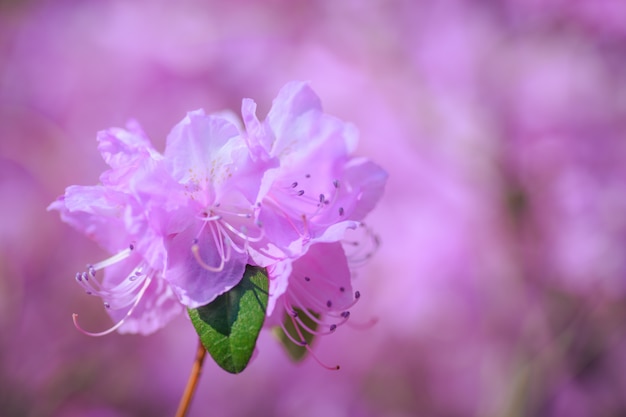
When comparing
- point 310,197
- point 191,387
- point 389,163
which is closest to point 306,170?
point 310,197

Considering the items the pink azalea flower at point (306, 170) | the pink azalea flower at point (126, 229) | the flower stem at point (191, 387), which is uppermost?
the pink azalea flower at point (306, 170)

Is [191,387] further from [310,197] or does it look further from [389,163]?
[389,163]

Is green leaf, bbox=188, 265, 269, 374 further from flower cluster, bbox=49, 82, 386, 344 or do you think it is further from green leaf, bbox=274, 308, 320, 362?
green leaf, bbox=274, 308, 320, 362

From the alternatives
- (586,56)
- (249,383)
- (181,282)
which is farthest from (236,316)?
(586,56)

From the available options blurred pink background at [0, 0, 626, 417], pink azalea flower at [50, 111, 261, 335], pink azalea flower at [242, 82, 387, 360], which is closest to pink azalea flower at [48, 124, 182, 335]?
pink azalea flower at [50, 111, 261, 335]

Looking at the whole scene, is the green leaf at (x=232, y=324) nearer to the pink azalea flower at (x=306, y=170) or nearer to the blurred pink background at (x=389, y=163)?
the pink azalea flower at (x=306, y=170)

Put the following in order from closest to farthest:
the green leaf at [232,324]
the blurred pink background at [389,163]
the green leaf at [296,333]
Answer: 1. the green leaf at [232,324]
2. the green leaf at [296,333]
3. the blurred pink background at [389,163]

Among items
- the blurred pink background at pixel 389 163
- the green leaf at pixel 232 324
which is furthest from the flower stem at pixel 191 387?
the blurred pink background at pixel 389 163
